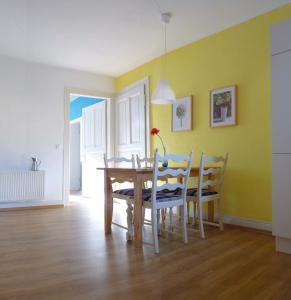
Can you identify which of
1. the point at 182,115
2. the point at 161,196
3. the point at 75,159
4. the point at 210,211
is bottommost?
the point at 210,211

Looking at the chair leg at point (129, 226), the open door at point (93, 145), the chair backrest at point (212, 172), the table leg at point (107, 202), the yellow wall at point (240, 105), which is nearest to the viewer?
the chair leg at point (129, 226)

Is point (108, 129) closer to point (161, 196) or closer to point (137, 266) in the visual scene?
point (161, 196)

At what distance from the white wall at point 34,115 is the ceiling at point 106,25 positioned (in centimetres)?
33

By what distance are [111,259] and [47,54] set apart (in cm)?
363

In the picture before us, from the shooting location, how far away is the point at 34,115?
4977 millimetres

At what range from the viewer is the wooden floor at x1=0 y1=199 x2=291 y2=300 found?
167 cm

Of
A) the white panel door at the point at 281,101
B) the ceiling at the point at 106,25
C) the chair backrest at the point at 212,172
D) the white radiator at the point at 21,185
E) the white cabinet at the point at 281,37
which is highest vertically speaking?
the ceiling at the point at 106,25

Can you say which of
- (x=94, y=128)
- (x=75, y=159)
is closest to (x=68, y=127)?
(x=94, y=128)

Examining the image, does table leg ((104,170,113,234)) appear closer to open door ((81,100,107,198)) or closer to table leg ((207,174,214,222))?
table leg ((207,174,214,222))

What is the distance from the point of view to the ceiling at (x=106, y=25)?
311cm

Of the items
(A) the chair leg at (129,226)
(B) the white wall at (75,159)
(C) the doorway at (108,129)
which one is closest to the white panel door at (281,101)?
(A) the chair leg at (129,226)

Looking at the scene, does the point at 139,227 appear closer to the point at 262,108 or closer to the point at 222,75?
the point at 262,108

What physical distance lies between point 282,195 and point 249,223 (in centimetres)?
101

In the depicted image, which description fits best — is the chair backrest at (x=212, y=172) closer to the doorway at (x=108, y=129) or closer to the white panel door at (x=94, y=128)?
the doorway at (x=108, y=129)
